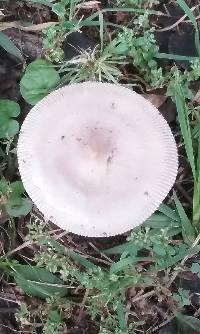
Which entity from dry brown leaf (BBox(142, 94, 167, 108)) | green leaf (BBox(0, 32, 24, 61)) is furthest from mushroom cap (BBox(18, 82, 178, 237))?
green leaf (BBox(0, 32, 24, 61))

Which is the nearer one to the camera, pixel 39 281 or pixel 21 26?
pixel 39 281

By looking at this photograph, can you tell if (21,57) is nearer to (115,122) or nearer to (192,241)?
(115,122)

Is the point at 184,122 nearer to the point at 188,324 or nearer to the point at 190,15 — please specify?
the point at 190,15

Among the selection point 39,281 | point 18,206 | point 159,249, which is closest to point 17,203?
point 18,206

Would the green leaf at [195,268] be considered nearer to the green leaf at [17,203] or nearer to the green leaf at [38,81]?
the green leaf at [17,203]

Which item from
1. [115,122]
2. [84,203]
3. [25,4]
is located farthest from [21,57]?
[84,203]

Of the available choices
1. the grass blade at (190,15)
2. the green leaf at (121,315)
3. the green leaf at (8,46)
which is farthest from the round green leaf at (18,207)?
the grass blade at (190,15)
